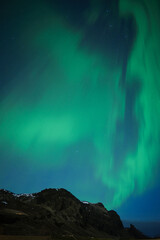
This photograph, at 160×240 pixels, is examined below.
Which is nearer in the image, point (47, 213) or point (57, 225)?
point (57, 225)

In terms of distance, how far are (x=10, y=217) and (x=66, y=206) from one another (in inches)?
3801

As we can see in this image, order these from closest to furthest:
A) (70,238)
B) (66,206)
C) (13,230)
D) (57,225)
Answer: (70,238), (13,230), (57,225), (66,206)

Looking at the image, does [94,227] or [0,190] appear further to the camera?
[94,227]

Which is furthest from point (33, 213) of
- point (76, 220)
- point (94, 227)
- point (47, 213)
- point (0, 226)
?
point (94, 227)

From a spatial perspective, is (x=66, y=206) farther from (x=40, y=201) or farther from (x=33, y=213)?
(x=33, y=213)

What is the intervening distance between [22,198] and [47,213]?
61.4m

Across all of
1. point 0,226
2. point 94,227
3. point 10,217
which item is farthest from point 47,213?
point 94,227

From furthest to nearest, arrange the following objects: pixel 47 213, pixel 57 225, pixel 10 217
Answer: pixel 47 213 < pixel 57 225 < pixel 10 217

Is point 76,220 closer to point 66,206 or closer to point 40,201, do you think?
point 66,206

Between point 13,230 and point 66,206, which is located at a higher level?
point 66,206

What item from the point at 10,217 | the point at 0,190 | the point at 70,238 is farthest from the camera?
the point at 0,190

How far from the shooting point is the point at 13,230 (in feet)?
317

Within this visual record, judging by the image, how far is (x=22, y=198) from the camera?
200 meters

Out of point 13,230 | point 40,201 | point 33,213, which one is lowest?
point 13,230
